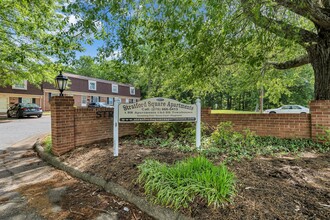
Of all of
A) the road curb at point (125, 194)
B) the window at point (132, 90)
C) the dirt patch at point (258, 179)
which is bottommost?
the road curb at point (125, 194)

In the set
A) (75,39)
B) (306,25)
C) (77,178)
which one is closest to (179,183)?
(77,178)

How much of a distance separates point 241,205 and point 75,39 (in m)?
4.49

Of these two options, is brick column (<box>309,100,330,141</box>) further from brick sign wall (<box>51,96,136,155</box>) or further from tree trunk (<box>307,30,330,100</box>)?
brick sign wall (<box>51,96,136,155</box>)

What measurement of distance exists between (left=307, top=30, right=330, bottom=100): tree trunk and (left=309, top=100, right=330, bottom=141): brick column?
469 mm

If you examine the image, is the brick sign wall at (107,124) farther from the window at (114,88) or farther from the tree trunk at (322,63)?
the window at (114,88)

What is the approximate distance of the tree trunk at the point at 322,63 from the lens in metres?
5.04

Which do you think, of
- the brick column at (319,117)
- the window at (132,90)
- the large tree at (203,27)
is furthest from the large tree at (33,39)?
the window at (132,90)

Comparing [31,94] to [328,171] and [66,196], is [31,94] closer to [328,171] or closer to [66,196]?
[66,196]

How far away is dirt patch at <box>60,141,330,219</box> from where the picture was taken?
82.6 inches

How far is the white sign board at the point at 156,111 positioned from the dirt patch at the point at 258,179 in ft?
2.41

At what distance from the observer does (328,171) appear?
10.2ft

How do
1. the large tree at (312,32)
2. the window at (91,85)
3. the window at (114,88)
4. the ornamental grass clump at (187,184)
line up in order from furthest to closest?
1. the window at (114,88)
2. the window at (91,85)
3. the large tree at (312,32)
4. the ornamental grass clump at (187,184)

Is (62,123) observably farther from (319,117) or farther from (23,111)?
(23,111)

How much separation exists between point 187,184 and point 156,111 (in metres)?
2.32
